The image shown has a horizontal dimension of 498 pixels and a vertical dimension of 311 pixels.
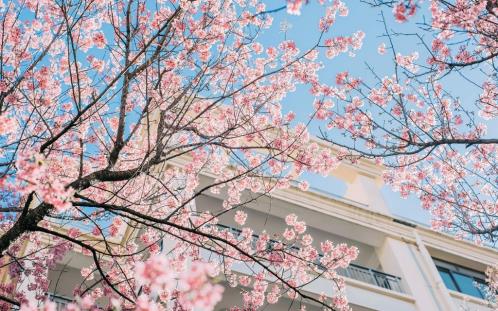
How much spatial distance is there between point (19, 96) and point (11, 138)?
1.68 m

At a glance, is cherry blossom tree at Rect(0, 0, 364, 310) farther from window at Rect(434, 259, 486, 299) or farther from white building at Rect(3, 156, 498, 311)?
window at Rect(434, 259, 486, 299)

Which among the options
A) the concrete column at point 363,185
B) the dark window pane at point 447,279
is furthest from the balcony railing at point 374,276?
the concrete column at point 363,185

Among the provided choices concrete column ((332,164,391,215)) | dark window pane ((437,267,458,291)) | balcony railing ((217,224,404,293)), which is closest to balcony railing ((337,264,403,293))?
balcony railing ((217,224,404,293))

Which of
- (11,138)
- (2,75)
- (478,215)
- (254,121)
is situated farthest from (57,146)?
(478,215)

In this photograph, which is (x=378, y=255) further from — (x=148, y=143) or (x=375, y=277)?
(x=148, y=143)

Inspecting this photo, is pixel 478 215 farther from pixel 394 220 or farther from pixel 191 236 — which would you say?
pixel 394 220

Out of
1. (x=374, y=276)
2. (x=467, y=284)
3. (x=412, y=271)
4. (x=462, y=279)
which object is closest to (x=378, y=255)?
(x=412, y=271)

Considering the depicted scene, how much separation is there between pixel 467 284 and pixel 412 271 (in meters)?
3.53

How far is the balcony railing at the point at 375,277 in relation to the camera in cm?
1305

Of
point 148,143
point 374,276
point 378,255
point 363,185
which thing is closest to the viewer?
point 148,143

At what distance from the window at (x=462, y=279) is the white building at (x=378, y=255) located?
0.12 ft

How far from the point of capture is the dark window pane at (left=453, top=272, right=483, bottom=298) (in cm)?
1498

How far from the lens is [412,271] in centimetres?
1336

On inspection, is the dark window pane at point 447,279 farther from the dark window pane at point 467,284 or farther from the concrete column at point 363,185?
the concrete column at point 363,185
